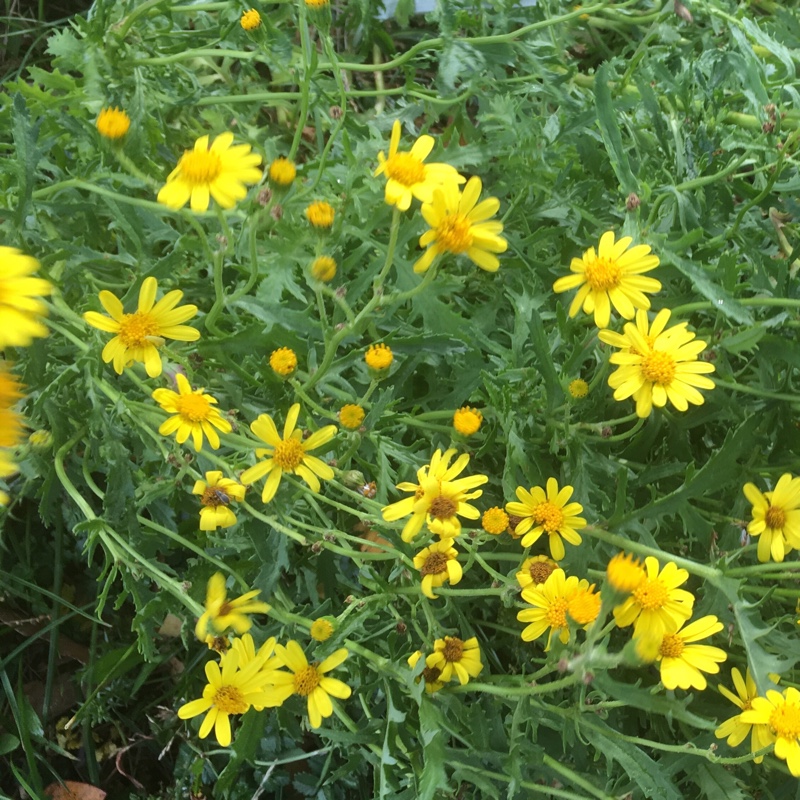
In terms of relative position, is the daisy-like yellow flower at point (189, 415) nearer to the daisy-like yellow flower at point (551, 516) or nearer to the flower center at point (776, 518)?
the daisy-like yellow flower at point (551, 516)

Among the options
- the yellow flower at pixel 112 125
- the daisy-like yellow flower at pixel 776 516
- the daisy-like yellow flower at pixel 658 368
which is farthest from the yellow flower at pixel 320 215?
the daisy-like yellow flower at pixel 776 516

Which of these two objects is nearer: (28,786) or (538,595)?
(538,595)

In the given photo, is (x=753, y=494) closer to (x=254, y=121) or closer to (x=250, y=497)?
(x=250, y=497)

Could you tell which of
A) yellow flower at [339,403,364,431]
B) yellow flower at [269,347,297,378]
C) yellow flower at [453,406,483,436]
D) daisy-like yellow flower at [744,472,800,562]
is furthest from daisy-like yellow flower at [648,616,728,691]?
yellow flower at [269,347,297,378]

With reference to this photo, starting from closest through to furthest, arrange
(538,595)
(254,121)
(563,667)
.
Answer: (563,667)
(538,595)
(254,121)

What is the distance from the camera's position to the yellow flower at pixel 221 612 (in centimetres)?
92

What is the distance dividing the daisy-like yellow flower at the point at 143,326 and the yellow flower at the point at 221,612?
0.30 metres

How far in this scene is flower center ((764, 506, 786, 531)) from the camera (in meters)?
0.98

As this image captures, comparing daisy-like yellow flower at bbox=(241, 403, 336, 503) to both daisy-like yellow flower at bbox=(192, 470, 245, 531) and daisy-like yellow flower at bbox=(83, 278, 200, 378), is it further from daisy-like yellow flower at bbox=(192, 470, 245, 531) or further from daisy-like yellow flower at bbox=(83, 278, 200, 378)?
daisy-like yellow flower at bbox=(83, 278, 200, 378)

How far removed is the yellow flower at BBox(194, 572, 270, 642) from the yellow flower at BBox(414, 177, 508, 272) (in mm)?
484

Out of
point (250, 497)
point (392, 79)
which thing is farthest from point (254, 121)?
point (250, 497)

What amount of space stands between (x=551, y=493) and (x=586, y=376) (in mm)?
356

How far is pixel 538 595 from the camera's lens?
36.4 inches

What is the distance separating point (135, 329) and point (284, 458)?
25cm
